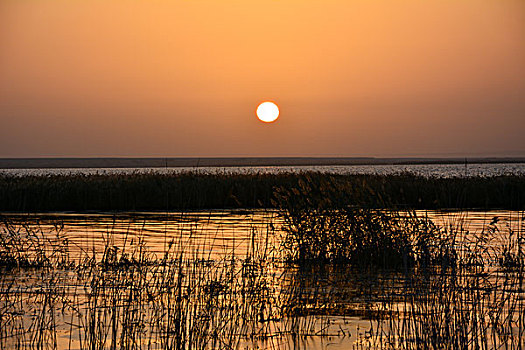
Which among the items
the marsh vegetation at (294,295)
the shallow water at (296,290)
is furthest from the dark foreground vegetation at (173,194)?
the marsh vegetation at (294,295)

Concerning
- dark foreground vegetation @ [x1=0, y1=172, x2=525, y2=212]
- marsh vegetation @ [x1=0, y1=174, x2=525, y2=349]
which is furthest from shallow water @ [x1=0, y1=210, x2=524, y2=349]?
dark foreground vegetation @ [x1=0, y1=172, x2=525, y2=212]

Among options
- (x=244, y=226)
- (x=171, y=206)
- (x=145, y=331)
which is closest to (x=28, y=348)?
(x=145, y=331)

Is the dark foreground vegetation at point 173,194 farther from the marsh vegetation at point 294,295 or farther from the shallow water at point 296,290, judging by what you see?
the marsh vegetation at point 294,295

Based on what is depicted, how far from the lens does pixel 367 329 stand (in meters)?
8.22

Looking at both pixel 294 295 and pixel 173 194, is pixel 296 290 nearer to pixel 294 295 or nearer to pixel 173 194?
pixel 294 295

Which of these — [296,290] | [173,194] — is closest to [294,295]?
[296,290]

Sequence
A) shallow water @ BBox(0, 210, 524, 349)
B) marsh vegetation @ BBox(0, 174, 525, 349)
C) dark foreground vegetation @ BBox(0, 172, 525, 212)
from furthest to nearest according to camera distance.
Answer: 1. dark foreground vegetation @ BBox(0, 172, 525, 212)
2. shallow water @ BBox(0, 210, 524, 349)
3. marsh vegetation @ BBox(0, 174, 525, 349)

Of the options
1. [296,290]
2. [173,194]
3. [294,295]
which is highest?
[173,194]

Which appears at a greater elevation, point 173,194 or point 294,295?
point 173,194

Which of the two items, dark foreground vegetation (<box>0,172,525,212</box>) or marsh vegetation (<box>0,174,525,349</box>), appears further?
dark foreground vegetation (<box>0,172,525,212</box>)

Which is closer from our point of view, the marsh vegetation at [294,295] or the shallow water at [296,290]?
the marsh vegetation at [294,295]

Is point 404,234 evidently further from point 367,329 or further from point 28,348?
point 28,348

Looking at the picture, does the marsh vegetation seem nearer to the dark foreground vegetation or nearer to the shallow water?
the shallow water

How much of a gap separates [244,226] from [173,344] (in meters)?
14.3
